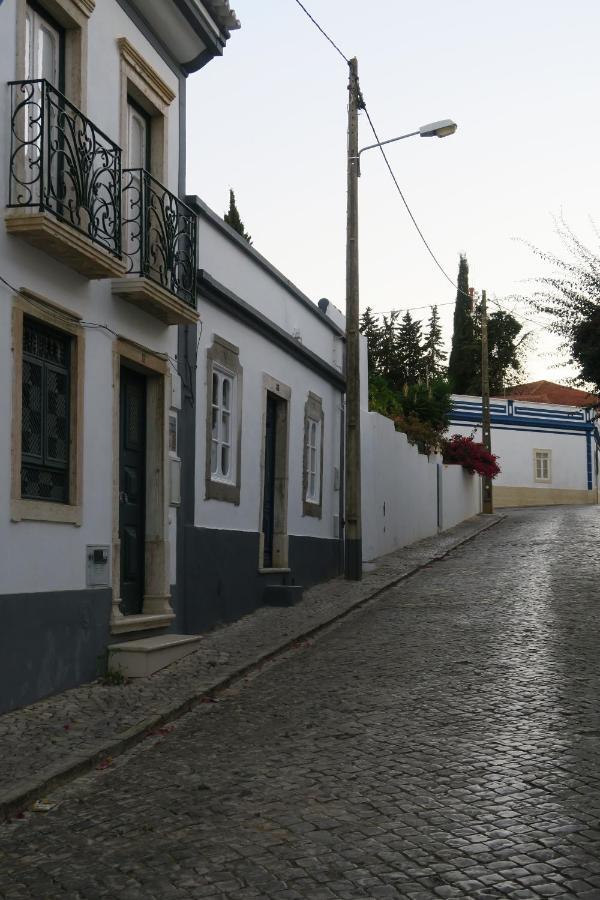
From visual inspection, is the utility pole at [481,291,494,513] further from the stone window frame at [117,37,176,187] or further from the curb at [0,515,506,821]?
the stone window frame at [117,37,176,187]

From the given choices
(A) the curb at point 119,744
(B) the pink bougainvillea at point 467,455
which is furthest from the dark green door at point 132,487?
(B) the pink bougainvillea at point 467,455

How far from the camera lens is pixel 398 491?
23.7m

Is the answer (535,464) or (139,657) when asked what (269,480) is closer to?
(139,657)

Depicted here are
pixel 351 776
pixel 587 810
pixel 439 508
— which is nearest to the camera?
pixel 587 810

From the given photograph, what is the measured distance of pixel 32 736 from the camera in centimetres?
726

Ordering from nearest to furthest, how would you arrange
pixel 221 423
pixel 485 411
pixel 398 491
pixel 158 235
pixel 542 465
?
pixel 158 235
pixel 221 423
pixel 398 491
pixel 485 411
pixel 542 465

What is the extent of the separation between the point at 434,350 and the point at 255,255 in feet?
158

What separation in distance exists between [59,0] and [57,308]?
8.08 ft

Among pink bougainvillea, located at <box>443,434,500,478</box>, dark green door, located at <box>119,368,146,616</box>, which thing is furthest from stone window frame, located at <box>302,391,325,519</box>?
pink bougainvillea, located at <box>443,434,500,478</box>

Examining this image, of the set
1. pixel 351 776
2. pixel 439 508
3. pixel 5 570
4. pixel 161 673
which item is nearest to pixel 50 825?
pixel 351 776

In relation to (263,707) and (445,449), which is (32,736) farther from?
(445,449)

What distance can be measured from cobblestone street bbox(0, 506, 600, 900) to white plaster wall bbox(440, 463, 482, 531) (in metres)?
19.2

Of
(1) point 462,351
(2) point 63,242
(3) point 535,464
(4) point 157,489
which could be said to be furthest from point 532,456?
(2) point 63,242

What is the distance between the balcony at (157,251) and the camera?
1015 cm
